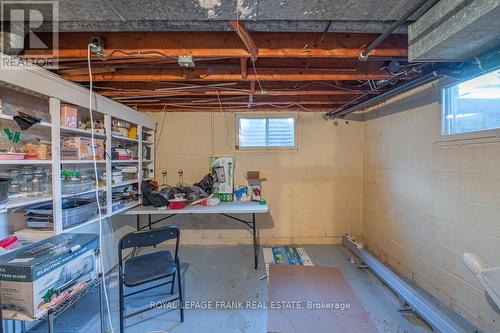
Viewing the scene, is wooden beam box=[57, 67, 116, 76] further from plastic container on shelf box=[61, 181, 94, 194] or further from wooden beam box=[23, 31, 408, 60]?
plastic container on shelf box=[61, 181, 94, 194]

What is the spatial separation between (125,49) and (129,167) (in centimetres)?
169

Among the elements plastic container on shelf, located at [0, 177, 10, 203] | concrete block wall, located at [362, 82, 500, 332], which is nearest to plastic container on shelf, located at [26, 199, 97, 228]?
plastic container on shelf, located at [0, 177, 10, 203]

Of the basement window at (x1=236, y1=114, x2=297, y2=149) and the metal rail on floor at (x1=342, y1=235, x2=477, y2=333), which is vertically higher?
the basement window at (x1=236, y1=114, x2=297, y2=149)

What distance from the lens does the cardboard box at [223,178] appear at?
10.6 ft

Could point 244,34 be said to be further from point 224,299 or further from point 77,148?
point 224,299

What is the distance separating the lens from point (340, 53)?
1.61 meters

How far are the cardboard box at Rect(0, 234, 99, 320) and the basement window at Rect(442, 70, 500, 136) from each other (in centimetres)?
318

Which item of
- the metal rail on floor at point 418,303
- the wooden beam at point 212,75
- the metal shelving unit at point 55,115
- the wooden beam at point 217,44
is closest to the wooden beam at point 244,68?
the wooden beam at point 212,75

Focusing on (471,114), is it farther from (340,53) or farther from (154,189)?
(154,189)

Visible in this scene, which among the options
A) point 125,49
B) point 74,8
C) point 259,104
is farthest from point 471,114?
point 74,8

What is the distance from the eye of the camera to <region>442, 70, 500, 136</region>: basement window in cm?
162

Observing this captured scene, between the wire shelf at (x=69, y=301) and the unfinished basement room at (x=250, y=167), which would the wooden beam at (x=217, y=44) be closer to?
the unfinished basement room at (x=250, y=167)

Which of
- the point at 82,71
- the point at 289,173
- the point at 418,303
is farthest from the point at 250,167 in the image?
the point at 418,303

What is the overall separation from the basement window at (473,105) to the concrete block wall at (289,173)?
1.50 metres
